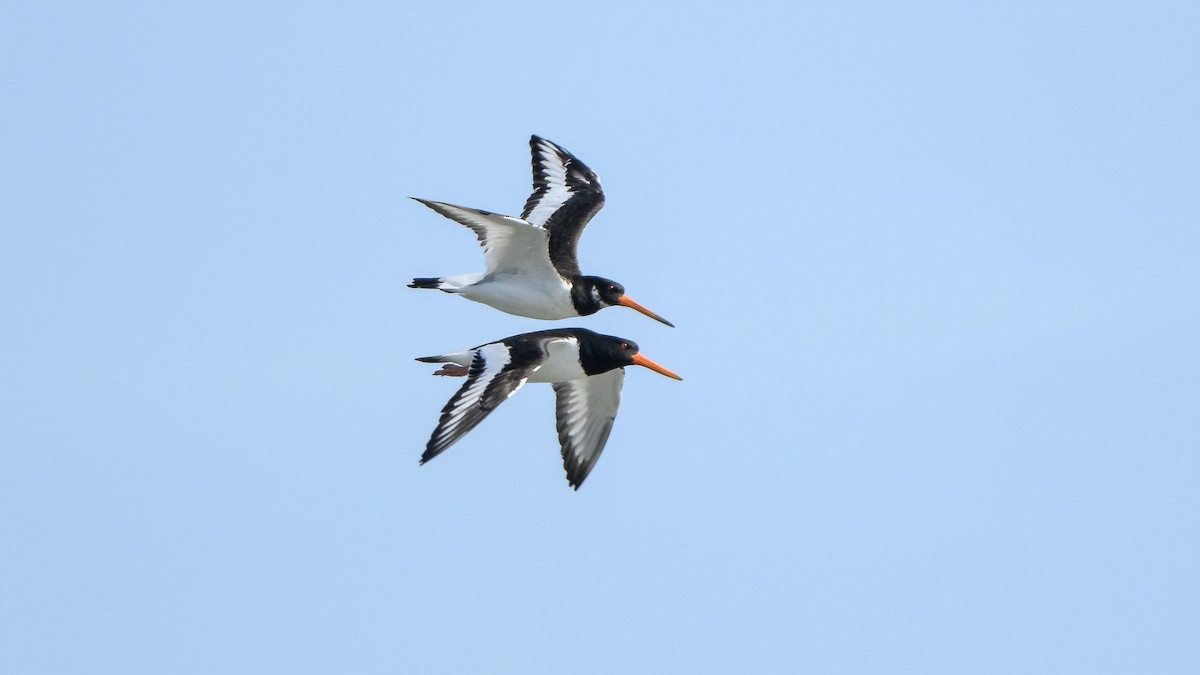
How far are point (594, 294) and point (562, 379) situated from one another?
1272 mm

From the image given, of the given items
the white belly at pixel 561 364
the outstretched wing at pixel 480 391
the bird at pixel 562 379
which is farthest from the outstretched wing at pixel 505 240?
the outstretched wing at pixel 480 391

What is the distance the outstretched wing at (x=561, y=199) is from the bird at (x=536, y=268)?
1 centimetres

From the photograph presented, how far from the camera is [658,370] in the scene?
1820 centimetres

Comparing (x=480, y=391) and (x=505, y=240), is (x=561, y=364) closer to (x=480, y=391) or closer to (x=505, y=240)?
(x=505, y=240)

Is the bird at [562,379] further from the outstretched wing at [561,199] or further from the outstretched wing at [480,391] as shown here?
the outstretched wing at [561,199]

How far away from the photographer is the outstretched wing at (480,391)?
46.8 feet

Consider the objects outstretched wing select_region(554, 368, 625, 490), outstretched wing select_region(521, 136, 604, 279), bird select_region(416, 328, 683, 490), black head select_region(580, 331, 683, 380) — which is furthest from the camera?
outstretched wing select_region(521, 136, 604, 279)

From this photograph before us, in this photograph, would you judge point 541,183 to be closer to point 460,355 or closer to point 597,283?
point 597,283

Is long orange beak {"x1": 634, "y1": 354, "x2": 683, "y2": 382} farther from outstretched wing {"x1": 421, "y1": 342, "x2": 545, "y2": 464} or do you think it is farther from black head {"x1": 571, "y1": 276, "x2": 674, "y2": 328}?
outstretched wing {"x1": 421, "y1": 342, "x2": 545, "y2": 464}

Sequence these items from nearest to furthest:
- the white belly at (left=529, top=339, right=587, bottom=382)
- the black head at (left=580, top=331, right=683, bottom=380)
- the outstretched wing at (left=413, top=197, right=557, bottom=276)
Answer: the outstretched wing at (left=413, top=197, right=557, bottom=276) < the white belly at (left=529, top=339, right=587, bottom=382) < the black head at (left=580, top=331, right=683, bottom=380)

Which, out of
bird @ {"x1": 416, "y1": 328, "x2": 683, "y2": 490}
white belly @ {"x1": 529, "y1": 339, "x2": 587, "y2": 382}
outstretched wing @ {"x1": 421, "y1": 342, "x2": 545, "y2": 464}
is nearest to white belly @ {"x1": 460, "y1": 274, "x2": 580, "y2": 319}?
bird @ {"x1": 416, "y1": 328, "x2": 683, "y2": 490}

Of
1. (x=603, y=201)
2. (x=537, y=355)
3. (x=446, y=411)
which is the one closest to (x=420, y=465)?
(x=446, y=411)

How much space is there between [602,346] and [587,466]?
123 cm

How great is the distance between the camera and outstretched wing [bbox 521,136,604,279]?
61.5 ft
